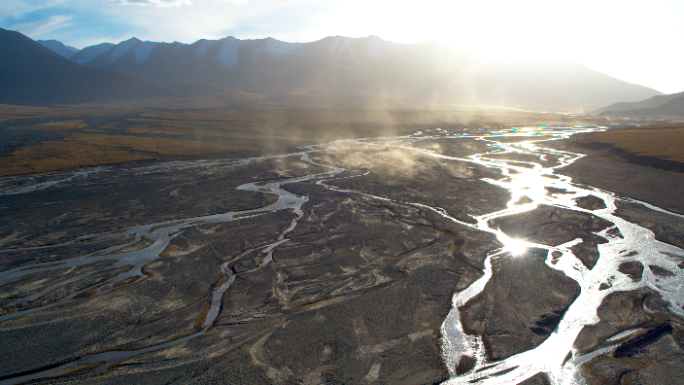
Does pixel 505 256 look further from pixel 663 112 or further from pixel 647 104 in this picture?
pixel 647 104

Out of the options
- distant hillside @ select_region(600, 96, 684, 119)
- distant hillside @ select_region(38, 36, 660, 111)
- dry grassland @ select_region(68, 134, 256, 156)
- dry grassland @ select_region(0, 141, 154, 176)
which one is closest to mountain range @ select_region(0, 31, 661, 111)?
distant hillside @ select_region(38, 36, 660, 111)

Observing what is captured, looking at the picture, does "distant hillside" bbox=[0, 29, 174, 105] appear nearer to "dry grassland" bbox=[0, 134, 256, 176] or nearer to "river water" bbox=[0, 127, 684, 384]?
"dry grassland" bbox=[0, 134, 256, 176]

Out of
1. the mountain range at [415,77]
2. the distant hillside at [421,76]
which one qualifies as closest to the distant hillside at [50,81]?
the mountain range at [415,77]

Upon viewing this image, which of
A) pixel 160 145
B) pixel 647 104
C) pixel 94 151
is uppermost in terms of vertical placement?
pixel 647 104

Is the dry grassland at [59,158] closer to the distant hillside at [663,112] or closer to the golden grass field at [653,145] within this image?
the golden grass field at [653,145]

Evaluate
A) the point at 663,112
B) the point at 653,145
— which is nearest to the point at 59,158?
the point at 653,145

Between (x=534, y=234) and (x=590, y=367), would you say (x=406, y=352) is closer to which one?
(x=590, y=367)
